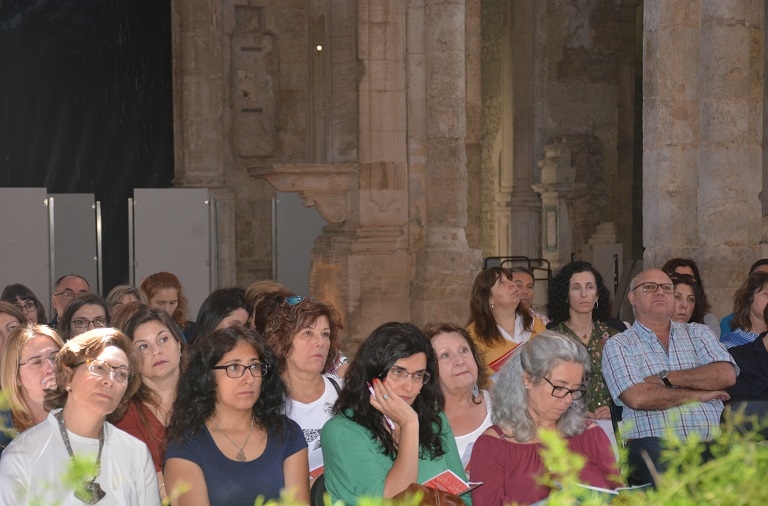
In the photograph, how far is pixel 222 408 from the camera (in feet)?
14.5

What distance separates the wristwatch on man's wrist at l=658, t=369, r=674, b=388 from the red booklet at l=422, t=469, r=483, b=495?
6.38 ft

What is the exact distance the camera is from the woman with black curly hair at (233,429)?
4262 millimetres

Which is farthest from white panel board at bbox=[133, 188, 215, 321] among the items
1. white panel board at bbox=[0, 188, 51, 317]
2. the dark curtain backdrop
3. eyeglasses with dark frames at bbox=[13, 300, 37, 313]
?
eyeglasses with dark frames at bbox=[13, 300, 37, 313]

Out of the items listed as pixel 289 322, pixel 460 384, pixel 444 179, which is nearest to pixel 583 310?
pixel 460 384

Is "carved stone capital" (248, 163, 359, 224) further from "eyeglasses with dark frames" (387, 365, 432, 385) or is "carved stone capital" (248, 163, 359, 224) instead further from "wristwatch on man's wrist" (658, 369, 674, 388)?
"eyeglasses with dark frames" (387, 365, 432, 385)

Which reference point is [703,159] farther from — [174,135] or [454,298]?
[174,135]

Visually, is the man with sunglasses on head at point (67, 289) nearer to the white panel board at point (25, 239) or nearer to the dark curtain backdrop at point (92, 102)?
the white panel board at point (25, 239)

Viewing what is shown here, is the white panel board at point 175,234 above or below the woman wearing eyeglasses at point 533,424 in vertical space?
above

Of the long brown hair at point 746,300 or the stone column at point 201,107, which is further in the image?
the stone column at point 201,107

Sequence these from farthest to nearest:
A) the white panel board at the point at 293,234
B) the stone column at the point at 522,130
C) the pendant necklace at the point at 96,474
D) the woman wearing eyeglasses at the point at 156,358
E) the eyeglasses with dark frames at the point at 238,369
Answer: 1. the stone column at the point at 522,130
2. the white panel board at the point at 293,234
3. the woman wearing eyeglasses at the point at 156,358
4. the eyeglasses with dark frames at the point at 238,369
5. the pendant necklace at the point at 96,474

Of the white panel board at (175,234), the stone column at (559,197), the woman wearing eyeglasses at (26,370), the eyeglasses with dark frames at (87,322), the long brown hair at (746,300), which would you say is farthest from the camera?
the stone column at (559,197)

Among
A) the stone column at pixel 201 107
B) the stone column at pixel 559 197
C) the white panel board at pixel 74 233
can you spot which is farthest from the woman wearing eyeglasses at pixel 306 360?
the stone column at pixel 559 197

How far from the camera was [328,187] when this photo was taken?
13117 mm

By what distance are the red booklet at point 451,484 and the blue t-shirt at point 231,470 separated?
0.57 m
